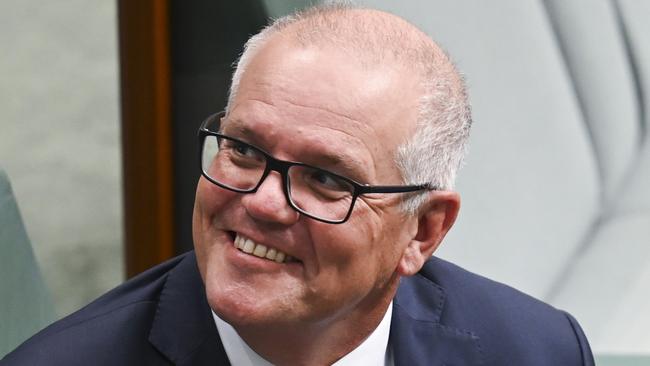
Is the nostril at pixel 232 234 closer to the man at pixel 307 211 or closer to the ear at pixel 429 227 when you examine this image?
the man at pixel 307 211

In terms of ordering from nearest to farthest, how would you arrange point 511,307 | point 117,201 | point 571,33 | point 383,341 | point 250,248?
point 250,248 < point 383,341 < point 511,307 < point 571,33 < point 117,201

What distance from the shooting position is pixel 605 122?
Result: 2.51 metres

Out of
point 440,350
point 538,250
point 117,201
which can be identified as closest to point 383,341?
point 440,350

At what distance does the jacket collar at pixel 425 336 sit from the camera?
1671mm

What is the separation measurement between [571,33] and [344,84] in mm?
1187

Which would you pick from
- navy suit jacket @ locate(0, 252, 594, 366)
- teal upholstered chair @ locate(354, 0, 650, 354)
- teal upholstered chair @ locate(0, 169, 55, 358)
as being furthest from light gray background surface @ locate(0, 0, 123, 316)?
navy suit jacket @ locate(0, 252, 594, 366)

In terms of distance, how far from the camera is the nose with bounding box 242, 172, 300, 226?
1402 millimetres

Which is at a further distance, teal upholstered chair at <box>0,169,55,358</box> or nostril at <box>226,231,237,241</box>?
teal upholstered chair at <box>0,169,55,358</box>

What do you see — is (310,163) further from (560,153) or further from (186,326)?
(560,153)

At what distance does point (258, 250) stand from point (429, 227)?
27 cm

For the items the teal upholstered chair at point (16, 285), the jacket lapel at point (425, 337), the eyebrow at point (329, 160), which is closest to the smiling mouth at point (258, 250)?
the eyebrow at point (329, 160)

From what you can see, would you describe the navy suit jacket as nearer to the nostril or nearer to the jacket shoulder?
the jacket shoulder

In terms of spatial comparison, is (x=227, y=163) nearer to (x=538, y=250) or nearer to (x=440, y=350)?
(x=440, y=350)

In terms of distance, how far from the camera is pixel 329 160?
143 cm
